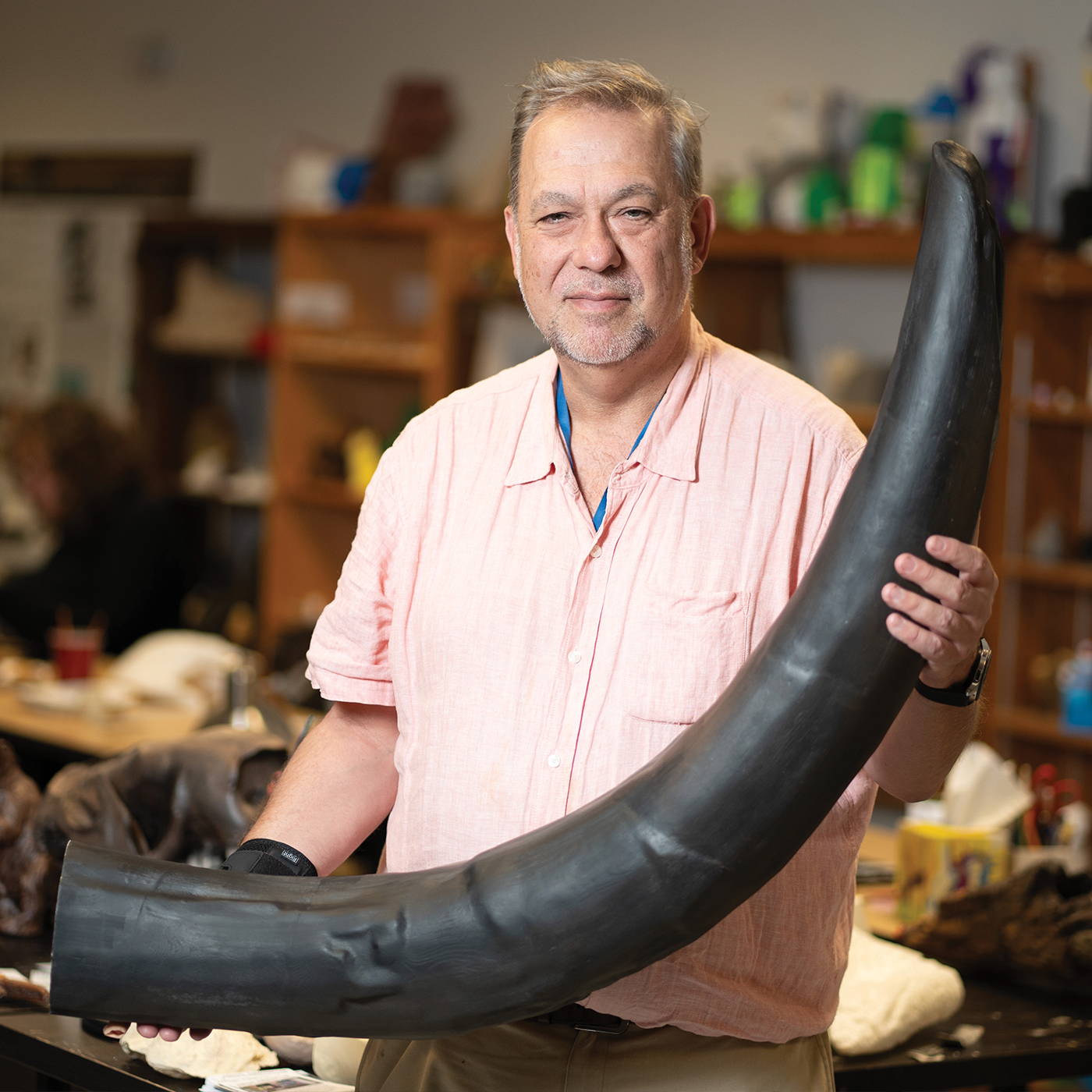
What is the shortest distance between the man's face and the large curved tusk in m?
0.32

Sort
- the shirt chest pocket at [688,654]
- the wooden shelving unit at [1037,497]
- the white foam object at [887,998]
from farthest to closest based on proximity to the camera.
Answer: the wooden shelving unit at [1037,497], the white foam object at [887,998], the shirt chest pocket at [688,654]

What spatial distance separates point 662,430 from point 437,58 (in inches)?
187

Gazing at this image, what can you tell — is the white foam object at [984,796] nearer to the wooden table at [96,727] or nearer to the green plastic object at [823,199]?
the wooden table at [96,727]

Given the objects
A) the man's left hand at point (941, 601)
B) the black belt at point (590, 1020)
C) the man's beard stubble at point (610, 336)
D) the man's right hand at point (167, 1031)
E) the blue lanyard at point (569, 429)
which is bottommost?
the black belt at point (590, 1020)

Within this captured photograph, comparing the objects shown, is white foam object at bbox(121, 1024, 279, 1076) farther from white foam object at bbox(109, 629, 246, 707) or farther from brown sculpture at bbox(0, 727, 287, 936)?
white foam object at bbox(109, 629, 246, 707)

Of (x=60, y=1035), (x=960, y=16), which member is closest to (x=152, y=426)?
(x=960, y=16)

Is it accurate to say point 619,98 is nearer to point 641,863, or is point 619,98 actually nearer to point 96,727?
point 641,863

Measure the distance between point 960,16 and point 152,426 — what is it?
3.50 m

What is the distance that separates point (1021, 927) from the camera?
1.97 m

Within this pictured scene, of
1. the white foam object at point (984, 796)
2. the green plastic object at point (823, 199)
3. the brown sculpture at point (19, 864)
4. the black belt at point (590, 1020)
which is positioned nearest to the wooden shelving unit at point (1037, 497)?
the green plastic object at point (823, 199)

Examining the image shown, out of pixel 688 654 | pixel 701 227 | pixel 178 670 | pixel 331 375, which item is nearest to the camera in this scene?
pixel 688 654

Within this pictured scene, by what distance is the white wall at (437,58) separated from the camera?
14.4 feet

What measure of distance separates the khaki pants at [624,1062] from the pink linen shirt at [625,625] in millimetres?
24

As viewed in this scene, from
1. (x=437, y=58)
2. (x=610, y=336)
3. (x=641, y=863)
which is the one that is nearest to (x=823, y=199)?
(x=437, y=58)
